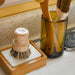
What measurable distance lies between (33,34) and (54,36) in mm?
160

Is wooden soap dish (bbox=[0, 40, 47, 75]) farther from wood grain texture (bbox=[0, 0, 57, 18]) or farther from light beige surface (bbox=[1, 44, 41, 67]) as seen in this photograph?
wood grain texture (bbox=[0, 0, 57, 18])

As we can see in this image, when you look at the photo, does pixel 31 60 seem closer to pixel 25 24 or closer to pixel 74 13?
pixel 25 24

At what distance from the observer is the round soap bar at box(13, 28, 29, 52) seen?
21.4 inches

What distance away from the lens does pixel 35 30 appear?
759mm

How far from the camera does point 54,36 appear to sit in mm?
619

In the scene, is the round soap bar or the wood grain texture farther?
the wood grain texture

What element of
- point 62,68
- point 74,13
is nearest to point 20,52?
point 62,68

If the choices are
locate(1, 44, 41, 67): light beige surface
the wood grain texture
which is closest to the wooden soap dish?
locate(1, 44, 41, 67): light beige surface

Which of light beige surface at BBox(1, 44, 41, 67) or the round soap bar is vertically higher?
the round soap bar

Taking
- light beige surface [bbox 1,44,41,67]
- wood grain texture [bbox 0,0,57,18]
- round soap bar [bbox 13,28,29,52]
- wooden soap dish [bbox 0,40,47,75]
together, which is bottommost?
wooden soap dish [bbox 0,40,47,75]

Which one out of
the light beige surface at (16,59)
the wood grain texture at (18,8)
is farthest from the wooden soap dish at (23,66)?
the wood grain texture at (18,8)

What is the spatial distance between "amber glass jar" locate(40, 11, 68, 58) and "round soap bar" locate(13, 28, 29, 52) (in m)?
0.09

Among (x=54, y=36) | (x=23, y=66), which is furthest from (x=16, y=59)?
(x=54, y=36)

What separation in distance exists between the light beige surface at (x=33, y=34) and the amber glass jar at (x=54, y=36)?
32 millimetres
